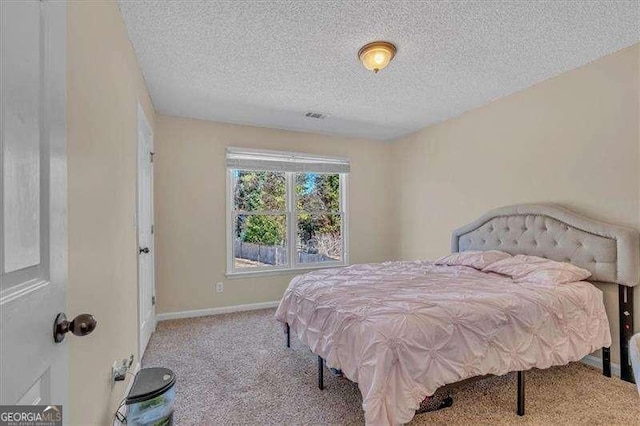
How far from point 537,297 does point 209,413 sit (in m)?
2.23

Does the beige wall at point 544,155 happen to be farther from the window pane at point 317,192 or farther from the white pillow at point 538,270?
the window pane at point 317,192

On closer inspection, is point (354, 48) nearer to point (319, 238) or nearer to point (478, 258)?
point (478, 258)

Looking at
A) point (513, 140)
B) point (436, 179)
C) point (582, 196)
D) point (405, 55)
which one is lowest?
point (582, 196)

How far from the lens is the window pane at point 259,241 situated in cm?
433

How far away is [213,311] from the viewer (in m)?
4.07

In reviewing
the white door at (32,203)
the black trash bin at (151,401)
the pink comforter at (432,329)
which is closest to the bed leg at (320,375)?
the pink comforter at (432,329)

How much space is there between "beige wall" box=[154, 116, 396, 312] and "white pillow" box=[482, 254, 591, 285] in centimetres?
275

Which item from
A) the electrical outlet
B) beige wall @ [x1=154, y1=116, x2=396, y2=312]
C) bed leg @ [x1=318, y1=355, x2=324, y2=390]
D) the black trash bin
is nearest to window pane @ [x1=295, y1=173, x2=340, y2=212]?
beige wall @ [x1=154, y1=116, x2=396, y2=312]

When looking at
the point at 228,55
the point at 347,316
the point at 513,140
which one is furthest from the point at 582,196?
the point at 228,55

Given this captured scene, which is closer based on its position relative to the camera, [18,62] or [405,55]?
[18,62]

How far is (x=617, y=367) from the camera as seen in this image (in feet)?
8.08

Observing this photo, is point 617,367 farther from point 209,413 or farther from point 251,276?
point 251,276

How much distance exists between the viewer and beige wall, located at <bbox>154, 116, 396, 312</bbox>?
3.87 meters

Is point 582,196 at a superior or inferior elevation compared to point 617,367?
superior
